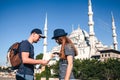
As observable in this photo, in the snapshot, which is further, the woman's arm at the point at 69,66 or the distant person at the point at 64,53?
the distant person at the point at 64,53

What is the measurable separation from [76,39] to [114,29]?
16394mm

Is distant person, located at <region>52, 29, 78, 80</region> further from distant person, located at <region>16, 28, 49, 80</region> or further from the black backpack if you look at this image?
the black backpack

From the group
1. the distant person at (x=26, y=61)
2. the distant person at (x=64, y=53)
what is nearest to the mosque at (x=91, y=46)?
the distant person at (x=64, y=53)

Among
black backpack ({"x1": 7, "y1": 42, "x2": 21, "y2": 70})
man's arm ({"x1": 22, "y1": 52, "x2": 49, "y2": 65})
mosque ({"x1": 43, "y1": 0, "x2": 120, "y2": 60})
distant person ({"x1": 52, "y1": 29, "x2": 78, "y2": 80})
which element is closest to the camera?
man's arm ({"x1": 22, "y1": 52, "x2": 49, "y2": 65})

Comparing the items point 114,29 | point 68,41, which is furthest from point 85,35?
point 68,41

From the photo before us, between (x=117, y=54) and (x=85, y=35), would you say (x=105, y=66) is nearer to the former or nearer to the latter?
(x=117, y=54)

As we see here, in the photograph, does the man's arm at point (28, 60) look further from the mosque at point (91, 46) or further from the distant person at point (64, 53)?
the mosque at point (91, 46)

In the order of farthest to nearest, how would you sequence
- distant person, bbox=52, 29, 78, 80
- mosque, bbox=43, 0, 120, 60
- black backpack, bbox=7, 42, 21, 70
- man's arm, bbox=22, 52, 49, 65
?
mosque, bbox=43, 0, 120, 60, distant person, bbox=52, 29, 78, 80, black backpack, bbox=7, 42, 21, 70, man's arm, bbox=22, 52, 49, 65

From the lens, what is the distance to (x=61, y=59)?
4.14 metres

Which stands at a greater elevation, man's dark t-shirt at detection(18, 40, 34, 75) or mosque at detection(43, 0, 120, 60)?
mosque at detection(43, 0, 120, 60)

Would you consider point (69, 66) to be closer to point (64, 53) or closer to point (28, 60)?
point (64, 53)

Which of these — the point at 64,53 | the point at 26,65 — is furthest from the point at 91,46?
the point at 26,65

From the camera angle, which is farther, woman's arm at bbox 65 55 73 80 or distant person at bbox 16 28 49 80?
woman's arm at bbox 65 55 73 80

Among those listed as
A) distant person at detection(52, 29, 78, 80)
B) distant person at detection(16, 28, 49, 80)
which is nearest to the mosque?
distant person at detection(52, 29, 78, 80)
